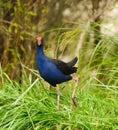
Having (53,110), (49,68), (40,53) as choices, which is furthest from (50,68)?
(53,110)

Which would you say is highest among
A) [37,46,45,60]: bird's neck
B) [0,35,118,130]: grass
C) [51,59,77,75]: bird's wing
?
[37,46,45,60]: bird's neck

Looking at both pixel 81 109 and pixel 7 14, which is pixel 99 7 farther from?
pixel 81 109

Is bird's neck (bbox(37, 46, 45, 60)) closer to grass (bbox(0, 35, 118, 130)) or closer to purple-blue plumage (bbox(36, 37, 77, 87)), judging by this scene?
purple-blue plumage (bbox(36, 37, 77, 87))

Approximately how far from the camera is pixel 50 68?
11.1 feet

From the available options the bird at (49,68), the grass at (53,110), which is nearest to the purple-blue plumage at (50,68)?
the bird at (49,68)

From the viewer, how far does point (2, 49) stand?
649 centimetres

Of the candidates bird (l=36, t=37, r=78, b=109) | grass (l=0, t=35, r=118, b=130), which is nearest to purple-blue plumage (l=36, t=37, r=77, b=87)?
bird (l=36, t=37, r=78, b=109)

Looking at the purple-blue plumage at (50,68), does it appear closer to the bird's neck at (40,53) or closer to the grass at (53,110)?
the bird's neck at (40,53)

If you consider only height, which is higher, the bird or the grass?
the bird

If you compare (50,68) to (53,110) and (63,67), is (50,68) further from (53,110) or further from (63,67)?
(53,110)

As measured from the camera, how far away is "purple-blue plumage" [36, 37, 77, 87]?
339cm

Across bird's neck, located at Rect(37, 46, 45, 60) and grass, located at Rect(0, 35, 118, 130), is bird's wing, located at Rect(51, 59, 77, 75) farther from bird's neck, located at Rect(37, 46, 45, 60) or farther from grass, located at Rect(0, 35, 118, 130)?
grass, located at Rect(0, 35, 118, 130)

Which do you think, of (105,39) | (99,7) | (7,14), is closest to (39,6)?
(7,14)

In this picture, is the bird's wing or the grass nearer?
the grass
